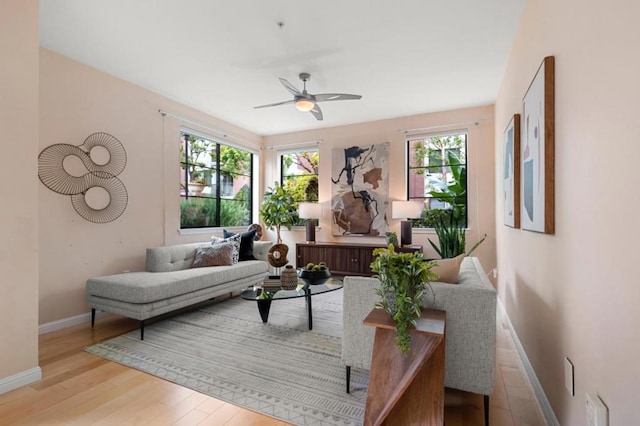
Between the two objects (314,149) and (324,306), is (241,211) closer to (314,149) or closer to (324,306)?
(314,149)

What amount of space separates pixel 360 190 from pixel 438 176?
1293 mm

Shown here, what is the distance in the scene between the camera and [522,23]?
252cm

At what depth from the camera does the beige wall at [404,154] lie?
15.0 ft

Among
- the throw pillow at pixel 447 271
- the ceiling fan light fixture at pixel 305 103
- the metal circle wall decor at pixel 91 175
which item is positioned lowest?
the throw pillow at pixel 447 271

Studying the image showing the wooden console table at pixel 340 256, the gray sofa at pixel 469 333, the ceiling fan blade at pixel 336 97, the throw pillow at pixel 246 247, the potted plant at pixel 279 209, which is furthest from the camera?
the potted plant at pixel 279 209

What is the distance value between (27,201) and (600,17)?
332 cm

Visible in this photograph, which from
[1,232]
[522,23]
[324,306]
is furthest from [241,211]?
[522,23]

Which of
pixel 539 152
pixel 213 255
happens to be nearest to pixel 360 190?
pixel 213 255

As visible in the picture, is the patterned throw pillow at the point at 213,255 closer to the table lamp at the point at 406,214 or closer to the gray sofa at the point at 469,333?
the table lamp at the point at 406,214

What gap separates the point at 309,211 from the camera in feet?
17.7

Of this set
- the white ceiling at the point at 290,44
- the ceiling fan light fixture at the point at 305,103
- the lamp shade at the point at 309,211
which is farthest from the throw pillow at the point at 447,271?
the lamp shade at the point at 309,211

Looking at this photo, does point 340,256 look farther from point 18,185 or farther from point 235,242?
point 18,185

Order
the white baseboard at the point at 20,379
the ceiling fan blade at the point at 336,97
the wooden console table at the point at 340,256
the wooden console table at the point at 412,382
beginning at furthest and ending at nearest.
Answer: the wooden console table at the point at 340,256 → the ceiling fan blade at the point at 336,97 → the white baseboard at the point at 20,379 → the wooden console table at the point at 412,382

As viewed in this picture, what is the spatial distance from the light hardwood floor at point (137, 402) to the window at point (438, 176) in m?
2.78
